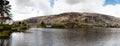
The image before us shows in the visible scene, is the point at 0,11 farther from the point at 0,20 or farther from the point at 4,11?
the point at 0,20

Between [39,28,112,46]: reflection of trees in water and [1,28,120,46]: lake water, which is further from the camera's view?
[39,28,112,46]: reflection of trees in water

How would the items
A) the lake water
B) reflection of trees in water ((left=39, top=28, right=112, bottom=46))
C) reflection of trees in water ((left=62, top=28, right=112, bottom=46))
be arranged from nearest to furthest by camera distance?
the lake water → reflection of trees in water ((left=39, top=28, right=112, bottom=46)) → reflection of trees in water ((left=62, top=28, right=112, bottom=46))

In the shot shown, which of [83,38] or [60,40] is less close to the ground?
[60,40]

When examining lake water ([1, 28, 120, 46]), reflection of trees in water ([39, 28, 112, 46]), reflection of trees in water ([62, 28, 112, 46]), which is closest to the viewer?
lake water ([1, 28, 120, 46])

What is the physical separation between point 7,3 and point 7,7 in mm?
4996

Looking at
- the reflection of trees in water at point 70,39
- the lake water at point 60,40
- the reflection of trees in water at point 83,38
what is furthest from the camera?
the reflection of trees in water at point 83,38

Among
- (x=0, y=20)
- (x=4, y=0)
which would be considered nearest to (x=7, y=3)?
(x=4, y=0)

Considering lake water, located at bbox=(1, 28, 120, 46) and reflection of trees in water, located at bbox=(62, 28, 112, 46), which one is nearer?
lake water, located at bbox=(1, 28, 120, 46)

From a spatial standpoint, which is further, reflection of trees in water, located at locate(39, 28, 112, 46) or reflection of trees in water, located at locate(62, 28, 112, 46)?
reflection of trees in water, located at locate(62, 28, 112, 46)

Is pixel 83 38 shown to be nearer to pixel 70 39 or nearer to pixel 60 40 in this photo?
pixel 70 39

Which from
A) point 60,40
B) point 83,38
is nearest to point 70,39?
point 60,40

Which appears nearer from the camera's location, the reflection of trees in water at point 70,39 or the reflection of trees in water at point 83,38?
the reflection of trees in water at point 70,39

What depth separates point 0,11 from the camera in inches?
5030

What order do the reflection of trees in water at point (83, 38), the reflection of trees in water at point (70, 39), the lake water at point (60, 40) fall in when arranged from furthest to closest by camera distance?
the reflection of trees in water at point (83, 38) → the reflection of trees in water at point (70, 39) → the lake water at point (60, 40)
